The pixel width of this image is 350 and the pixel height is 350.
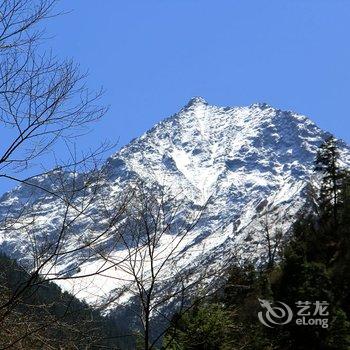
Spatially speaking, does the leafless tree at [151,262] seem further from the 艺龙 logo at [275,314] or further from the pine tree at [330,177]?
the pine tree at [330,177]

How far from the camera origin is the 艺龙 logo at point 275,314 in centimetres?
2049

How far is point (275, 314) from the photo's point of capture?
2139 centimetres

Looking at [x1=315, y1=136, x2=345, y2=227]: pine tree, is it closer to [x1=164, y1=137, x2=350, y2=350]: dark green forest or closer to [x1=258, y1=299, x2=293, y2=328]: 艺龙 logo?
[x1=164, y1=137, x2=350, y2=350]: dark green forest

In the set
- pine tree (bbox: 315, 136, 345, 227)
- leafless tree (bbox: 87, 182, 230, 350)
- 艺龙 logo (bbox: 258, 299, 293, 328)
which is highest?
pine tree (bbox: 315, 136, 345, 227)

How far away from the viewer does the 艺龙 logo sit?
2049cm

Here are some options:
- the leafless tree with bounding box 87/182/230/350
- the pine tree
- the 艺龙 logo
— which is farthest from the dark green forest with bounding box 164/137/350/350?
the leafless tree with bounding box 87/182/230/350

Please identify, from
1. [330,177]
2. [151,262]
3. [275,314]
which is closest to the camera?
[151,262]

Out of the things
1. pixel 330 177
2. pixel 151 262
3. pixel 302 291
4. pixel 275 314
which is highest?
pixel 330 177

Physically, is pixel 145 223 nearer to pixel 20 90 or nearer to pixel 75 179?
pixel 75 179

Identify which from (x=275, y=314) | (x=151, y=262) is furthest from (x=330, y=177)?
(x=151, y=262)

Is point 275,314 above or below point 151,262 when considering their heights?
above

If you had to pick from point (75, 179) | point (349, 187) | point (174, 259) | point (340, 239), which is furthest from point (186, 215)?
point (349, 187)

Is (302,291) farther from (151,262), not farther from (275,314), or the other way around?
(151,262)

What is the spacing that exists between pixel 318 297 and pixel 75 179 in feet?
56.6
